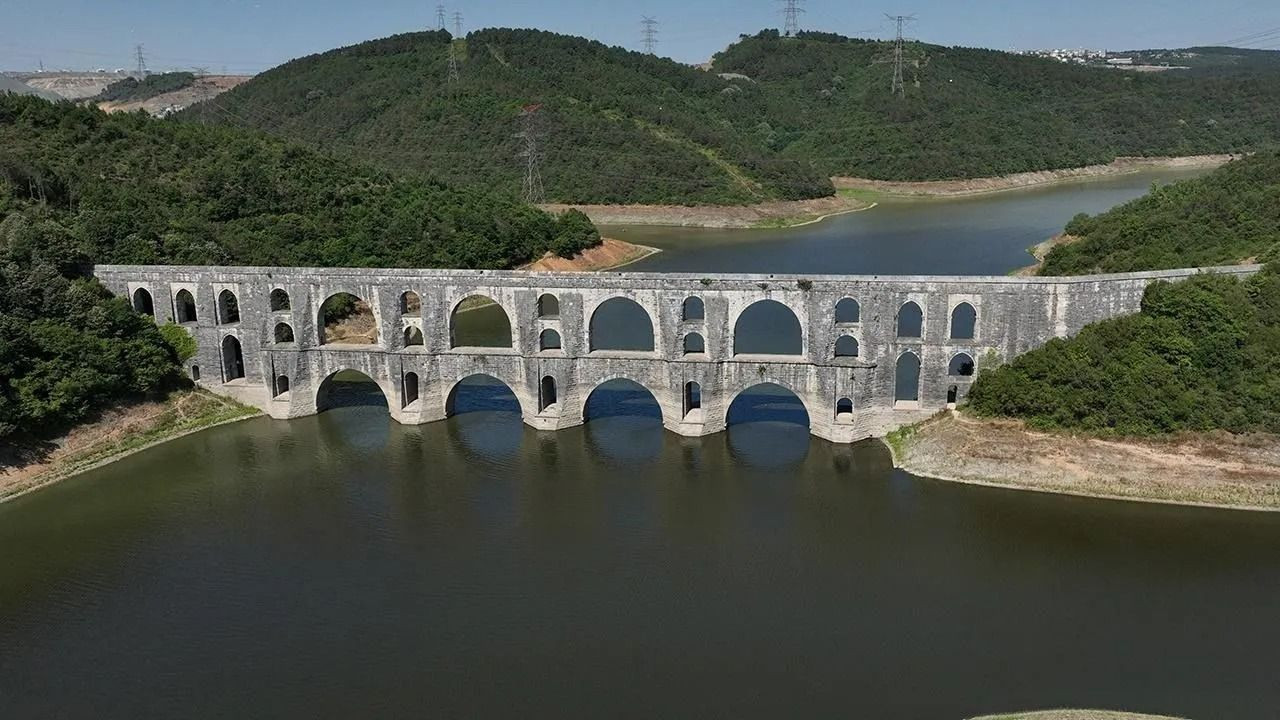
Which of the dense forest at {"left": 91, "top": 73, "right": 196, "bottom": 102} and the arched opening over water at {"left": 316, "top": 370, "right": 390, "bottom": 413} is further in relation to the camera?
the dense forest at {"left": 91, "top": 73, "right": 196, "bottom": 102}

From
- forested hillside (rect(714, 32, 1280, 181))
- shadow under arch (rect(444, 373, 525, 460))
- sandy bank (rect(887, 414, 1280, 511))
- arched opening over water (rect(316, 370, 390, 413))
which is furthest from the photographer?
forested hillside (rect(714, 32, 1280, 181))

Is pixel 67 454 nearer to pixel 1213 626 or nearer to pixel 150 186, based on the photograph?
pixel 150 186

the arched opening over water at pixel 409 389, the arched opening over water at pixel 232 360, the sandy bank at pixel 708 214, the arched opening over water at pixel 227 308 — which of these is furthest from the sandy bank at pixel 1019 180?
the arched opening over water at pixel 232 360

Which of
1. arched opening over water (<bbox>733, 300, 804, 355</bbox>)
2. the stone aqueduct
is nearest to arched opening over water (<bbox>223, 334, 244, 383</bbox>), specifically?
the stone aqueduct

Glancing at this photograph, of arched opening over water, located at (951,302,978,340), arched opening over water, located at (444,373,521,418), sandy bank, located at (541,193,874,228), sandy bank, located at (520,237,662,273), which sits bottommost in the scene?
arched opening over water, located at (444,373,521,418)

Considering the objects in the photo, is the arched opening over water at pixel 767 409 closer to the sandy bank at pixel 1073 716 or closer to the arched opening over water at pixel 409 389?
the arched opening over water at pixel 409 389

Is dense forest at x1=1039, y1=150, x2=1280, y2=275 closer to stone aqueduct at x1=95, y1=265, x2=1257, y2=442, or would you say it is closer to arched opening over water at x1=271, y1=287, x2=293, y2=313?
stone aqueduct at x1=95, y1=265, x2=1257, y2=442

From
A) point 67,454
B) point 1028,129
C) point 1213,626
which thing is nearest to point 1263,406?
point 1213,626
